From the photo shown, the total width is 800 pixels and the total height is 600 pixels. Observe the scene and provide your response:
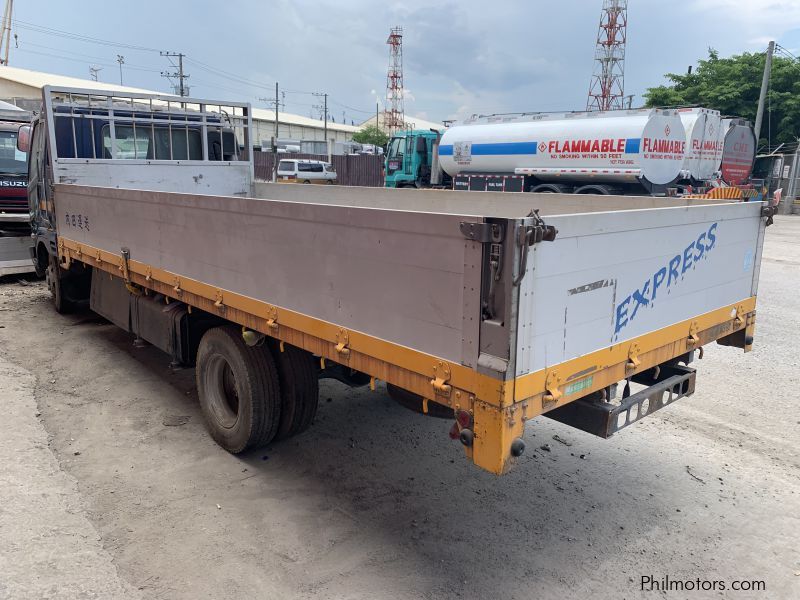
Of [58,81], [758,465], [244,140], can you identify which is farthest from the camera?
[58,81]

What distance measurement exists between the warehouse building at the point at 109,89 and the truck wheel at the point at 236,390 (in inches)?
866

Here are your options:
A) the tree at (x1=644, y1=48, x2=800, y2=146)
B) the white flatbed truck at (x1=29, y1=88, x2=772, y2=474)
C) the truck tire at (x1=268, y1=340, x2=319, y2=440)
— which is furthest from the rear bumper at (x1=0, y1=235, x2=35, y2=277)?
the tree at (x1=644, y1=48, x2=800, y2=146)

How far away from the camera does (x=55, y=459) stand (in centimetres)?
450

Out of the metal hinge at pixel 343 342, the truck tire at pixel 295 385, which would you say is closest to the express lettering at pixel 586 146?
the truck tire at pixel 295 385

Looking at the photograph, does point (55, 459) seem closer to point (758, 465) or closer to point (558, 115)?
point (758, 465)

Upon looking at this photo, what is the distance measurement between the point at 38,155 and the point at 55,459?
4.86m

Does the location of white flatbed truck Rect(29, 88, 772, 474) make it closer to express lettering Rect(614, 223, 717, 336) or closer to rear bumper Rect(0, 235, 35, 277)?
express lettering Rect(614, 223, 717, 336)

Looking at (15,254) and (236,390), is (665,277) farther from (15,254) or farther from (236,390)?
(15,254)

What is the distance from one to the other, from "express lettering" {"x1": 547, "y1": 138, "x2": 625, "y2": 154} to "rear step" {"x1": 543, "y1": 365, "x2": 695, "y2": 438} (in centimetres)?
1381

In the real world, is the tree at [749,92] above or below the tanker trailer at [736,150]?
above

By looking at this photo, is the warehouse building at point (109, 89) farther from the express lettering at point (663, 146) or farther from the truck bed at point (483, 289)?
the truck bed at point (483, 289)

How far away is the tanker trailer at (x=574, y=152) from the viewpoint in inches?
639

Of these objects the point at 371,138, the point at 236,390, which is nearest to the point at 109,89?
the point at 236,390

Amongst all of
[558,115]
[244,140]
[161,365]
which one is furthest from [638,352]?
[558,115]
